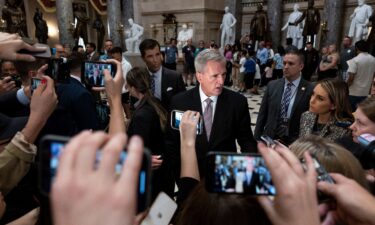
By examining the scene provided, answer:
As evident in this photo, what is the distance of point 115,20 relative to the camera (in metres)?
13.4

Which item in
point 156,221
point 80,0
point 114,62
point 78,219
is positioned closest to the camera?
point 78,219

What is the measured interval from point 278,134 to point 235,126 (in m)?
1.11

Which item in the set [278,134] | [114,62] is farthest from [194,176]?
[278,134]

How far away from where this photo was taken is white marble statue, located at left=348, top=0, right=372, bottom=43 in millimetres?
10375

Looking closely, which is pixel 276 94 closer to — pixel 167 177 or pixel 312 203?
pixel 167 177

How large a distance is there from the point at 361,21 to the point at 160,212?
11857 mm


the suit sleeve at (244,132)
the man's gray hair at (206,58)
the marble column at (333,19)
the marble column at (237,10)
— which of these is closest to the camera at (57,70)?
the man's gray hair at (206,58)

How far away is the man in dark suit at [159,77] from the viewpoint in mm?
3771

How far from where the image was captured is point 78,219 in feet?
1.69

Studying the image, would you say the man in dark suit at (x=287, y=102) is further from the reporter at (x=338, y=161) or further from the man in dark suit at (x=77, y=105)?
the reporter at (x=338, y=161)

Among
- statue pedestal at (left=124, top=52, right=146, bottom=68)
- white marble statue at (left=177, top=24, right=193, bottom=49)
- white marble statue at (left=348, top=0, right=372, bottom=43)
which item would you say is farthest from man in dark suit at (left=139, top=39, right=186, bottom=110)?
Answer: white marble statue at (left=177, top=24, right=193, bottom=49)

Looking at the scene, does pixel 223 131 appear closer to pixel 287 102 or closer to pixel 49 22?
pixel 287 102

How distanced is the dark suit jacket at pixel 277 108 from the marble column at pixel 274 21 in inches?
431

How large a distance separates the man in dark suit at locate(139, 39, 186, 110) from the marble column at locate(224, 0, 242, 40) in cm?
1162
